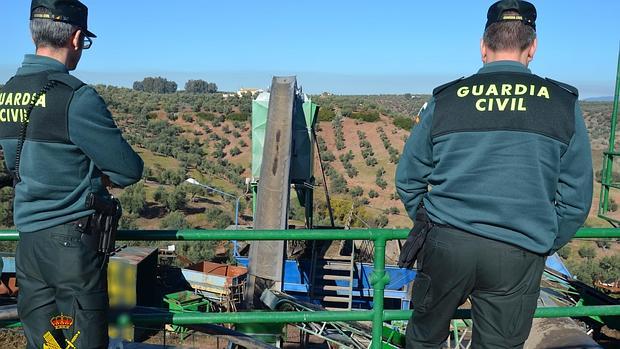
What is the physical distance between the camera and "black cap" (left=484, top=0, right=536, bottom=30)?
2.59 metres

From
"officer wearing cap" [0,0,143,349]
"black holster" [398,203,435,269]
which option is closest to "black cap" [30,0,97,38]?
"officer wearing cap" [0,0,143,349]

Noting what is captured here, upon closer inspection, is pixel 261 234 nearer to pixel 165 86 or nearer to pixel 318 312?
pixel 318 312

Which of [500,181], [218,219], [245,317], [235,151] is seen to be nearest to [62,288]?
[245,317]

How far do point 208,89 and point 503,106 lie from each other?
115143 mm

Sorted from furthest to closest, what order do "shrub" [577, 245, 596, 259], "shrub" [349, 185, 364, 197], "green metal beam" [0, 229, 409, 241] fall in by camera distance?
"shrub" [349, 185, 364, 197]
"shrub" [577, 245, 596, 259]
"green metal beam" [0, 229, 409, 241]

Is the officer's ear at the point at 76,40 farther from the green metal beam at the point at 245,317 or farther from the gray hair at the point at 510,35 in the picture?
the gray hair at the point at 510,35

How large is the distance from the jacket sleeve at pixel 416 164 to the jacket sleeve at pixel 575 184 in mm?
557

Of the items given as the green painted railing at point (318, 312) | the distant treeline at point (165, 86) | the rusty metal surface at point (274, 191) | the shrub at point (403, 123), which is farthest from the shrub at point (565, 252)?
the distant treeline at point (165, 86)

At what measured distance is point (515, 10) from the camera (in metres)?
2.59

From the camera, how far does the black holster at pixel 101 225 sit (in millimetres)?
2703

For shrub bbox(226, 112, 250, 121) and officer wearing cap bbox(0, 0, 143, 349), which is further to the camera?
shrub bbox(226, 112, 250, 121)

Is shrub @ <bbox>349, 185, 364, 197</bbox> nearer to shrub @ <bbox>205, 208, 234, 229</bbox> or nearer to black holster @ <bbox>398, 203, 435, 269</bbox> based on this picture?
shrub @ <bbox>205, 208, 234, 229</bbox>

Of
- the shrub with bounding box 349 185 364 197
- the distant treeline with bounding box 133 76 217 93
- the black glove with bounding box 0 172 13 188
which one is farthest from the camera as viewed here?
the distant treeline with bounding box 133 76 217 93

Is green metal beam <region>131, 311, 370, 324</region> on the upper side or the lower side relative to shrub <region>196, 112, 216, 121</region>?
lower
